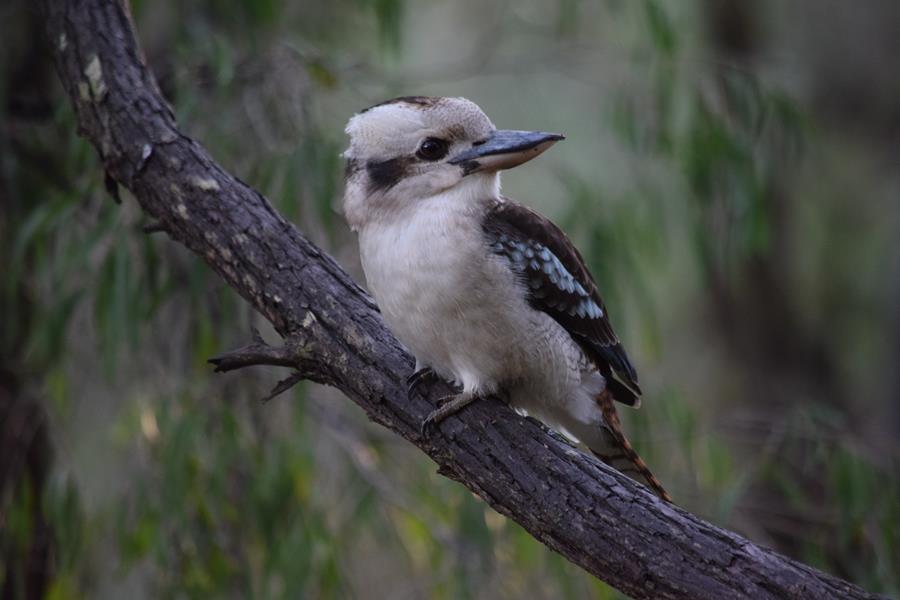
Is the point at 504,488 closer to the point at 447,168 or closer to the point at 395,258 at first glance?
the point at 395,258

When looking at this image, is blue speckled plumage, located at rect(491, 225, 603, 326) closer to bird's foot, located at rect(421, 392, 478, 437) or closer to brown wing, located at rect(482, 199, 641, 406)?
brown wing, located at rect(482, 199, 641, 406)

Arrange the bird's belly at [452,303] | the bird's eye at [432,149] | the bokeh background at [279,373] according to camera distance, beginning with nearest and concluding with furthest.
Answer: the bird's belly at [452,303]
the bird's eye at [432,149]
the bokeh background at [279,373]

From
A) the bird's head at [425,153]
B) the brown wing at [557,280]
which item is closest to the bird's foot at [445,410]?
the brown wing at [557,280]

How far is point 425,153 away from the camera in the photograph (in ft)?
Answer: 6.48

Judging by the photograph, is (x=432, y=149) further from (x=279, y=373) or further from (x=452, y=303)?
(x=279, y=373)

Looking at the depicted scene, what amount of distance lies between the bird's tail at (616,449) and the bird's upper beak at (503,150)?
0.51 meters

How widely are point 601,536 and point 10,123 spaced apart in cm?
206

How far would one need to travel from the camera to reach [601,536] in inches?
69.1

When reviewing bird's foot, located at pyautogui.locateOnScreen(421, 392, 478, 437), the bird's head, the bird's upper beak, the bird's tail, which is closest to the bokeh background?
the bird's tail

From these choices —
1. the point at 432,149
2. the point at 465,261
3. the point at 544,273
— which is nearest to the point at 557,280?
the point at 544,273

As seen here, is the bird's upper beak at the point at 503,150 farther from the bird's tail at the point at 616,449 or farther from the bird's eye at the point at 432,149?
the bird's tail at the point at 616,449

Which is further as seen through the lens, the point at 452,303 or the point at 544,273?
the point at 544,273

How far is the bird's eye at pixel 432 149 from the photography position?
1.97 metres

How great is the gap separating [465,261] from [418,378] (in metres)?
0.22
